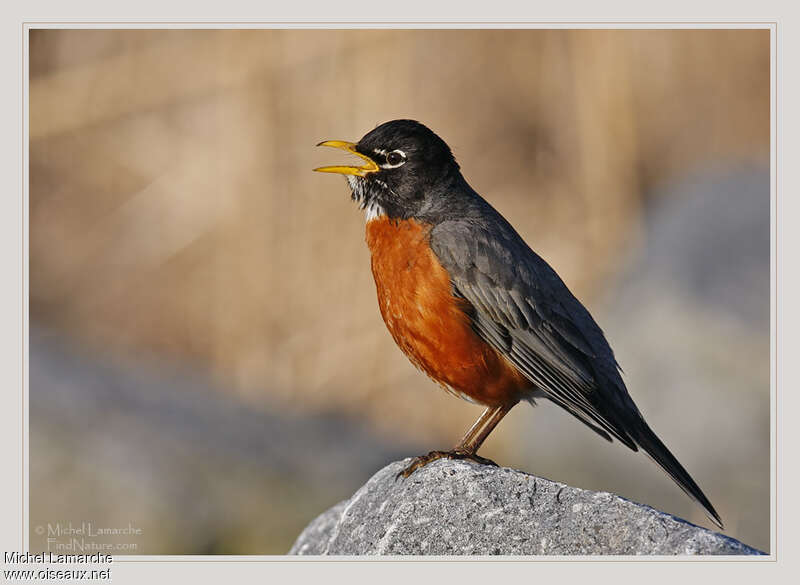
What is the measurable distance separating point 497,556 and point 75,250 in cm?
945

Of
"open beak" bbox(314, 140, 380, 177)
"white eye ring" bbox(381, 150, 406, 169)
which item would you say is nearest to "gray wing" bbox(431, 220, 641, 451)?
"white eye ring" bbox(381, 150, 406, 169)

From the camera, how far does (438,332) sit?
5.85 metres

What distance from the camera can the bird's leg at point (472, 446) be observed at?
18.8ft

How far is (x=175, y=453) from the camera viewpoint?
9258mm

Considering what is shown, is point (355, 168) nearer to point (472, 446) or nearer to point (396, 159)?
point (396, 159)

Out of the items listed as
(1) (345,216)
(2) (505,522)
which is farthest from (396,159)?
(1) (345,216)

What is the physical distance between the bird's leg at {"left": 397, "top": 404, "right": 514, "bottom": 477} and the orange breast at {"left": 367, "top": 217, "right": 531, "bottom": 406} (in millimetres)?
101

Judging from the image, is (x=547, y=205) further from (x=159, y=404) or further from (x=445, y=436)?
(x=159, y=404)

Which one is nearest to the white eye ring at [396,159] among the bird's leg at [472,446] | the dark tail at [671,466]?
the bird's leg at [472,446]

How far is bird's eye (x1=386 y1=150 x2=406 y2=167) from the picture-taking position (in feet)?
21.3

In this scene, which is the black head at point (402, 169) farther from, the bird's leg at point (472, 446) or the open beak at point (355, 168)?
the bird's leg at point (472, 446)

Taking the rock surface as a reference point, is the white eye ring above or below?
above

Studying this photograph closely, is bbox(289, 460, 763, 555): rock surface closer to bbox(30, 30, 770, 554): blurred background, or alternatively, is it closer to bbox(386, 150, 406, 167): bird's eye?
bbox(386, 150, 406, 167): bird's eye

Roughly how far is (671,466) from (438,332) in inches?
58.8
